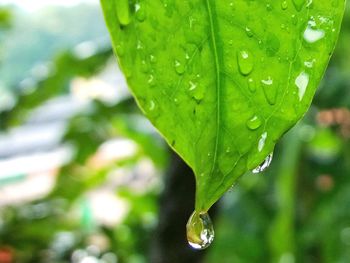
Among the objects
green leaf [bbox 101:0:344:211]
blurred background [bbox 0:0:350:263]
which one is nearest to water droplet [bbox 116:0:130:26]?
green leaf [bbox 101:0:344:211]

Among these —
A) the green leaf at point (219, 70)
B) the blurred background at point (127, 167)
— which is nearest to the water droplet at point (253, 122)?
the green leaf at point (219, 70)

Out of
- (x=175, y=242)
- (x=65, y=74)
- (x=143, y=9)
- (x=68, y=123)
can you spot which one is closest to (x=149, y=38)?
(x=143, y=9)

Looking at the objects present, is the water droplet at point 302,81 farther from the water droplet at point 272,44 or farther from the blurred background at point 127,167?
the blurred background at point 127,167

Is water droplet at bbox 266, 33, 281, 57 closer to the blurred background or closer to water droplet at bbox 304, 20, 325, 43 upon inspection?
water droplet at bbox 304, 20, 325, 43

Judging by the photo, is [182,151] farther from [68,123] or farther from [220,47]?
[68,123]

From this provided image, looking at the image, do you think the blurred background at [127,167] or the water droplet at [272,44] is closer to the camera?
the water droplet at [272,44]

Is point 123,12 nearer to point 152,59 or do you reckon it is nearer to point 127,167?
point 152,59
